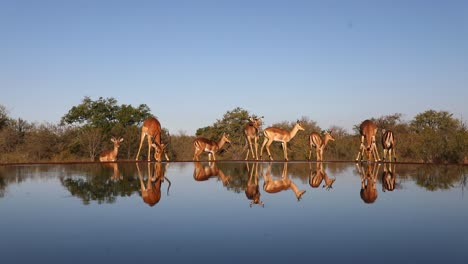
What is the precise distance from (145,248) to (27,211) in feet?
12.0

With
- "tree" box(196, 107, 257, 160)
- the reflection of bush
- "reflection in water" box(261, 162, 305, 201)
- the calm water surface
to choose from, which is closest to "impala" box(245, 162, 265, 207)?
the calm water surface

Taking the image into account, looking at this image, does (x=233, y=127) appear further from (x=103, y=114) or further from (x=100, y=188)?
(x=100, y=188)

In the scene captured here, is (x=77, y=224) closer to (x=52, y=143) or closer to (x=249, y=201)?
(x=249, y=201)

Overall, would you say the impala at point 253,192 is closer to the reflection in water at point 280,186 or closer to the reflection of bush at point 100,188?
the reflection in water at point 280,186

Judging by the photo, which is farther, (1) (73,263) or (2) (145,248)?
(2) (145,248)

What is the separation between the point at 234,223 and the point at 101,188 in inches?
216

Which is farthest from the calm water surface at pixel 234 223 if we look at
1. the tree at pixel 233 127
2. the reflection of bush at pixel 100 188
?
the tree at pixel 233 127

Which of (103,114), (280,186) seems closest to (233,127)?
(103,114)

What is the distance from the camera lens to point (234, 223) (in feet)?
22.1

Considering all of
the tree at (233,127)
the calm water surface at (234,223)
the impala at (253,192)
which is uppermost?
the tree at (233,127)

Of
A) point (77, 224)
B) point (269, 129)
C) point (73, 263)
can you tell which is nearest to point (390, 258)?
point (73, 263)

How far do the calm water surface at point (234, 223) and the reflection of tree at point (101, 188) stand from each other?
27mm

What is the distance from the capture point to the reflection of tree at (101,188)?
375 inches

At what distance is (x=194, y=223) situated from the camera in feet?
22.2
